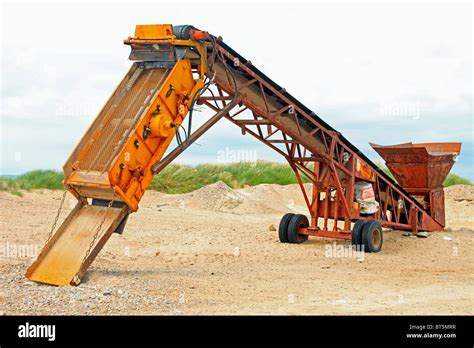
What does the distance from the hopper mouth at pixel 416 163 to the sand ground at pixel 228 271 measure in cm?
144

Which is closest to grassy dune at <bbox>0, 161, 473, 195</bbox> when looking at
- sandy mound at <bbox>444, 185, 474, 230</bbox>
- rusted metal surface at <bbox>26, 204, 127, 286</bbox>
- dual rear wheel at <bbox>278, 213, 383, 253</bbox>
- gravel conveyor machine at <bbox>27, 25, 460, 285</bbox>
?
sandy mound at <bbox>444, 185, 474, 230</bbox>

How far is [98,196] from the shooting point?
1037 cm

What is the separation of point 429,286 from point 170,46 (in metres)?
5.69

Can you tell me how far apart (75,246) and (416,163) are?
9852 mm

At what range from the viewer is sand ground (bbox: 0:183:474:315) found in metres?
9.06

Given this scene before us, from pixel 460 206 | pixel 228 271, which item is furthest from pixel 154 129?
pixel 460 206

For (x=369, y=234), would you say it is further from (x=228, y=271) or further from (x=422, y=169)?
(x=422, y=169)

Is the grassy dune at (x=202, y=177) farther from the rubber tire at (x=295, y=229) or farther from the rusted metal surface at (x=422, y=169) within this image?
the rubber tire at (x=295, y=229)

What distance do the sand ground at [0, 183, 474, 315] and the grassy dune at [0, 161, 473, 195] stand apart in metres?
2.64

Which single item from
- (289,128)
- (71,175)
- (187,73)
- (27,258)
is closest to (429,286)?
(289,128)

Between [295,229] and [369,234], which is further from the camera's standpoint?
[295,229]

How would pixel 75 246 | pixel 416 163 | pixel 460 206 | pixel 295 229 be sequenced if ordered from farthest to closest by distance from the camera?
pixel 460 206 → pixel 416 163 → pixel 295 229 → pixel 75 246

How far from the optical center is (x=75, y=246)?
10.1 m

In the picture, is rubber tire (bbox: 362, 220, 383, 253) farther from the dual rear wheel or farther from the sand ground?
the sand ground
